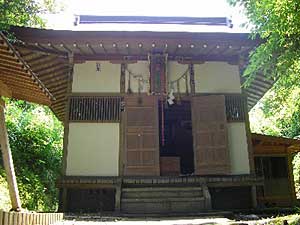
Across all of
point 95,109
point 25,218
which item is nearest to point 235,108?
point 95,109

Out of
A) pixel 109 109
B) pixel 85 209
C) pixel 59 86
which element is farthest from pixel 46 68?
pixel 85 209

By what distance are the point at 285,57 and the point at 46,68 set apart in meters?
7.34

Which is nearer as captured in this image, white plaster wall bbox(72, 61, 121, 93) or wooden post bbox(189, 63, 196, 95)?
white plaster wall bbox(72, 61, 121, 93)

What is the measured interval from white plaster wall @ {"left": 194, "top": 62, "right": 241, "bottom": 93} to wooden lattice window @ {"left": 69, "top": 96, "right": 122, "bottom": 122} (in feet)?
7.64

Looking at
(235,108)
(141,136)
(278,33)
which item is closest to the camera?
(278,33)

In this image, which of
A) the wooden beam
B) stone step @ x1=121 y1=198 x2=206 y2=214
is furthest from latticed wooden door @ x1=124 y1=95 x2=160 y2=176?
the wooden beam

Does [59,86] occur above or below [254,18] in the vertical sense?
above

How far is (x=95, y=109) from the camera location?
8820 mm

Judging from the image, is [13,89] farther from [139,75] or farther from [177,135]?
[177,135]

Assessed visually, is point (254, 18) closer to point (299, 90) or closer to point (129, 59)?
point (299, 90)

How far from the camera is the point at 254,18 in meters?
4.63

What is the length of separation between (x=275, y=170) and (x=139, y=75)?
6620 millimetres

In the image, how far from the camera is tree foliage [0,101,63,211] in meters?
9.34

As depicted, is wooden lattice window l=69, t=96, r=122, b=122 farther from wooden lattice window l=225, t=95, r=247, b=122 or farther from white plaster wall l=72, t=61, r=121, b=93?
wooden lattice window l=225, t=95, r=247, b=122
